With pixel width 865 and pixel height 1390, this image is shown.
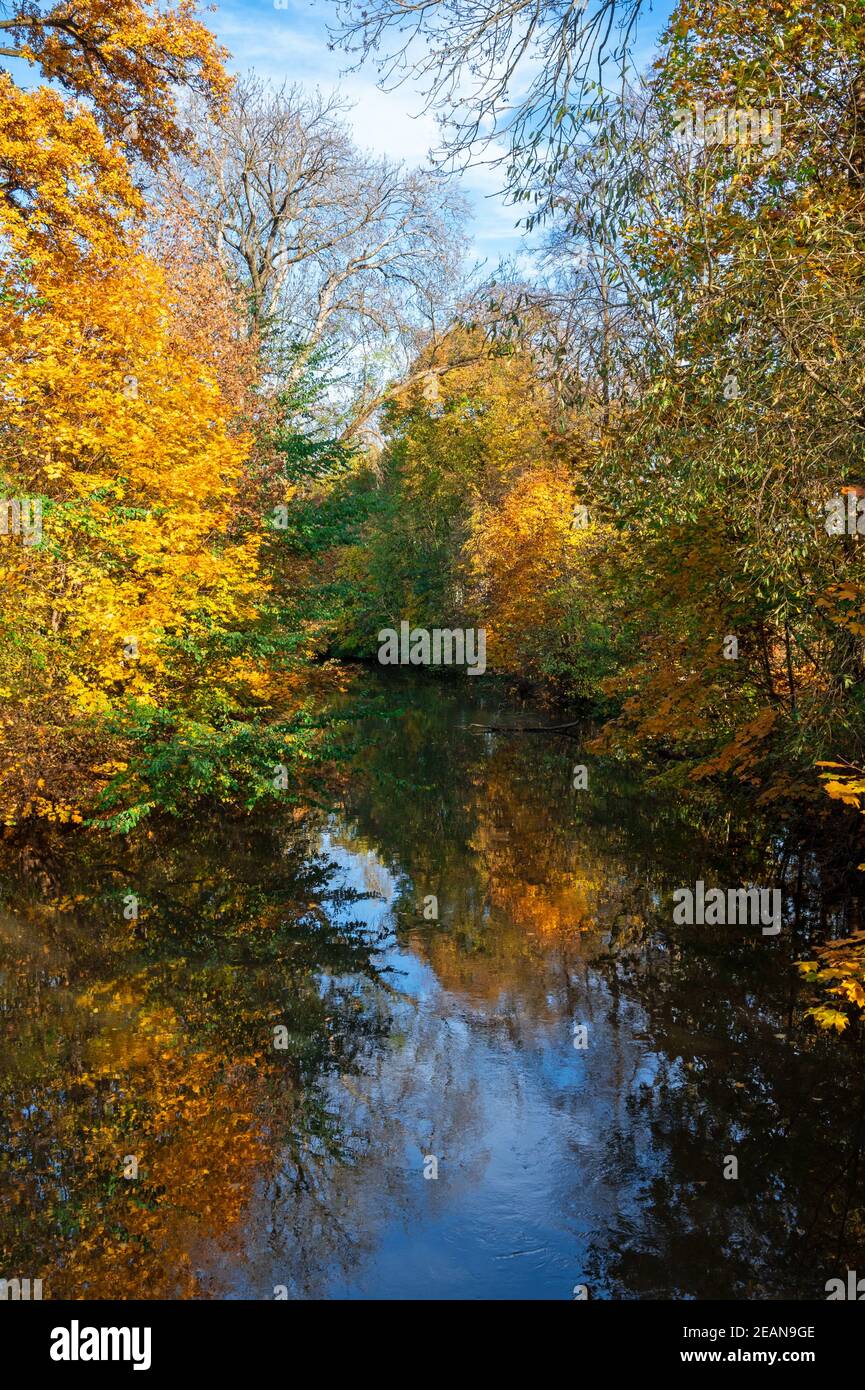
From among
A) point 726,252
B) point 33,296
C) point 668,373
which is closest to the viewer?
point 668,373

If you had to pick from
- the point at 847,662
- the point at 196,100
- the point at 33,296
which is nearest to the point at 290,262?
the point at 196,100

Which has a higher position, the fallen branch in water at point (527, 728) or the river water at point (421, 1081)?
the fallen branch in water at point (527, 728)

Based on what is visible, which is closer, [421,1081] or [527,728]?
[421,1081]

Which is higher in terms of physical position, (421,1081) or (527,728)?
(527,728)

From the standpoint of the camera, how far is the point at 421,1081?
8.59 meters

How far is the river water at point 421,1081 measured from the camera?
20.7ft

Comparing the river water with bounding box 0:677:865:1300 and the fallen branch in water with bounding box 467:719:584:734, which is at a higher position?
the fallen branch in water with bounding box 467:719:584:734

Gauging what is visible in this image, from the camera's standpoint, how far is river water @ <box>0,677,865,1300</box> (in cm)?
631

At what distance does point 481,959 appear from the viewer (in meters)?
11.4

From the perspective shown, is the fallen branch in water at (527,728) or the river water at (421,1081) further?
the fallen branch in water at (527,728)
